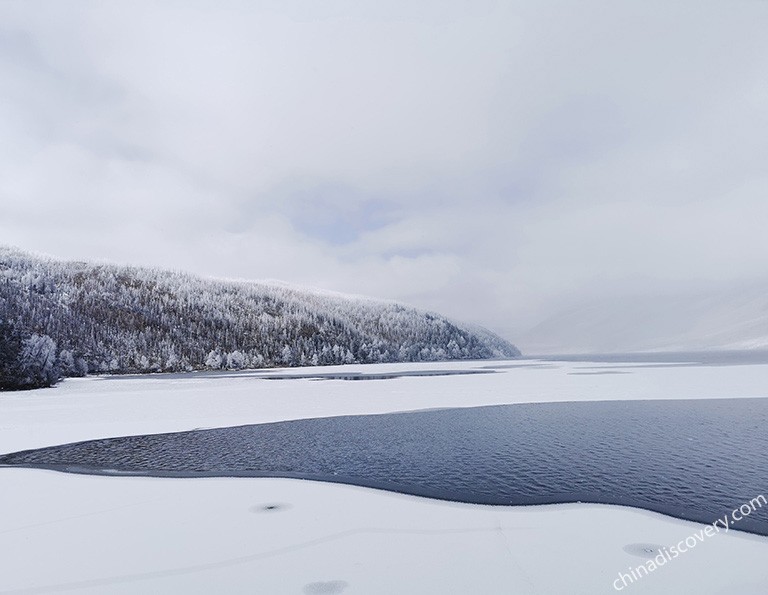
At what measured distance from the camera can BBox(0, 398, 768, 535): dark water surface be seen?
1377cm

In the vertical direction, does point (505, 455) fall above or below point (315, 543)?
below

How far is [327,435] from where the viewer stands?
2406 cm

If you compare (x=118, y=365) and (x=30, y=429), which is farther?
(x=118, y=365)

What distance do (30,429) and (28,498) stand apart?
668 inches

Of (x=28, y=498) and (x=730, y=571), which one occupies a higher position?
(x=28, y=498)

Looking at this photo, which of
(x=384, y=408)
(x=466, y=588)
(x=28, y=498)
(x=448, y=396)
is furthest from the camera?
(x=448, y=396)

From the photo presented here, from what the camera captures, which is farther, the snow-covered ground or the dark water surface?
the dark water surface

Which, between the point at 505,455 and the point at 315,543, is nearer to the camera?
the point at 315,543

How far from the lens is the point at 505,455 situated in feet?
61.4

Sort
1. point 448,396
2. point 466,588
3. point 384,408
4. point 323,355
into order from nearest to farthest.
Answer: point 466,588
point 384,408
point 448,396
point 323,355

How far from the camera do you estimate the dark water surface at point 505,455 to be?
13.8 meters

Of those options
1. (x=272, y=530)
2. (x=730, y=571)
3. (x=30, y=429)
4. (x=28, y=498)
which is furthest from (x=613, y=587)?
(x=30, y=429)

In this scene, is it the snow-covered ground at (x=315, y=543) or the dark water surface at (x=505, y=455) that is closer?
the snow-covered ground at (x=315, y=543)

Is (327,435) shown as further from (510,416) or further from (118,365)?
(118,365)
